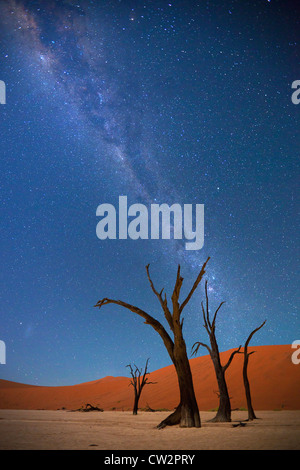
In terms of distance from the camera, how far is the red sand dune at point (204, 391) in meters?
43.4

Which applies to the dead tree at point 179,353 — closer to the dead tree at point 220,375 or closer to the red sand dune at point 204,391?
the dead tree at point 220,375

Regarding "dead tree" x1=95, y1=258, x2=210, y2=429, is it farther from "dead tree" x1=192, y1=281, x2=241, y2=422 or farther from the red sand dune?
the red sand dune

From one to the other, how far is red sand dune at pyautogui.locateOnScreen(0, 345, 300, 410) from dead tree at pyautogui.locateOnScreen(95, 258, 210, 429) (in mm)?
26141

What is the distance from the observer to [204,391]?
53.0 m

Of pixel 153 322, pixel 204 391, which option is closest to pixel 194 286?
pixel 153 322

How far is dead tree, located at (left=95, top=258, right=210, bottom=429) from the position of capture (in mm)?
13969

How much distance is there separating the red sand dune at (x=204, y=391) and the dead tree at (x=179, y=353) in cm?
2614

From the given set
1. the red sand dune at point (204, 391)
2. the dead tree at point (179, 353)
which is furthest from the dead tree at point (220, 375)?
the red sand dune at point (204, 391)

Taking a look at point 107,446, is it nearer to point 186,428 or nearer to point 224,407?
point 186,428

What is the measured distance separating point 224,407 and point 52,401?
61.6 meters

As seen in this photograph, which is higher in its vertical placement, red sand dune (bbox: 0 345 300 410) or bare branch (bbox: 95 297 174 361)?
bare branch (bbox: 95 297 174 361)
